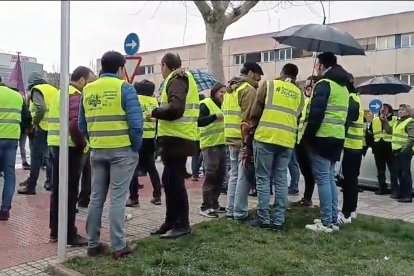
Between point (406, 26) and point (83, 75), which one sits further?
point (406, 26)

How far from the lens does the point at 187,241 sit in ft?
18.2

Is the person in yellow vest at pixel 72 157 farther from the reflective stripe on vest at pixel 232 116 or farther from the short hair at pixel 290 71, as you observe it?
the short hair at pixel 290 71

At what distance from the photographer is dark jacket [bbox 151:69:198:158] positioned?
534 centimetres

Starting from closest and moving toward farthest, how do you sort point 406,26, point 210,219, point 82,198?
point 210,219 < point 82,198 < point 406,26

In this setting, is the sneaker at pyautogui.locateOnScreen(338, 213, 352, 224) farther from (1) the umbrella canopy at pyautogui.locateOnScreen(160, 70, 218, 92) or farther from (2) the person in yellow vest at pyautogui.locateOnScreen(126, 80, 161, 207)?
(1) the umbrella canopy at pyautogui.locateOnScreen(160, 70, 218, 92)

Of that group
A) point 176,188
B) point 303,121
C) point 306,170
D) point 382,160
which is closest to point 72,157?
point 176,188

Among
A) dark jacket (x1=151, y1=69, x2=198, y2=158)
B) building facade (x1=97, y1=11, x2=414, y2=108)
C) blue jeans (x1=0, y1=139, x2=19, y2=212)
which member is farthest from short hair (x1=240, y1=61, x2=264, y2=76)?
building facade (x1=97, y1=11, x2=414, y2=108)

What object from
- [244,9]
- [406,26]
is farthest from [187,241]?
[406,26]

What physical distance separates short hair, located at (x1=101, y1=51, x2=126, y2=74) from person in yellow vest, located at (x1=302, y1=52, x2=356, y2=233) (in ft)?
7.86

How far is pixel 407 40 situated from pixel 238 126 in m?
36.3

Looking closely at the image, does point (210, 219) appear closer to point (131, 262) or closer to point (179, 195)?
point (179, 195)

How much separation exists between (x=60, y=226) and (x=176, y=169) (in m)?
1.37

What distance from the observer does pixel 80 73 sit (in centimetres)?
599

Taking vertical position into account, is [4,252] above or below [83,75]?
below
